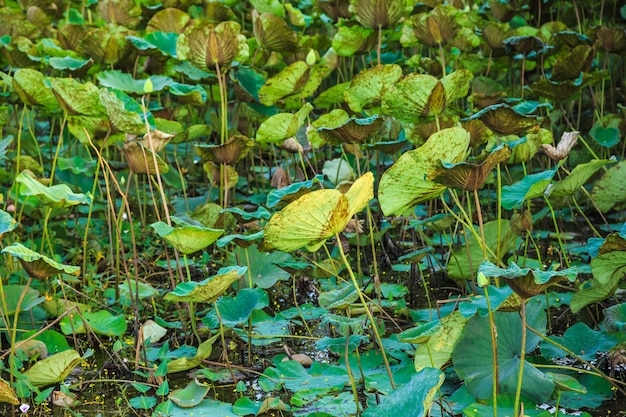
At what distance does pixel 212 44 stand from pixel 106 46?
512mm

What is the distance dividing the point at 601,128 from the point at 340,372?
5.31 ft

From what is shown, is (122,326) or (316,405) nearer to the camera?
(316,405)

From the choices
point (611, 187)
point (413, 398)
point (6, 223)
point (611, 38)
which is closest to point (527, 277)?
point (413, 398)

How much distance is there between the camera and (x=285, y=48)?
305cm

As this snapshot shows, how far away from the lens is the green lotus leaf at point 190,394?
1.74m

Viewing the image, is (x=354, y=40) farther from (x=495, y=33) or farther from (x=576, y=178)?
(x=576, y=178)

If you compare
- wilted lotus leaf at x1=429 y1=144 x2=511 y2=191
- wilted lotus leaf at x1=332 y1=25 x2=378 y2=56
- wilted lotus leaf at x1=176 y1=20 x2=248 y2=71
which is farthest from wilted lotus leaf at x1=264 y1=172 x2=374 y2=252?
wilted lotus leaf at x1=332 y1=25 x2=378 y2=56

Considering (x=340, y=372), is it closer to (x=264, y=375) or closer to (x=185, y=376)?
(x=264, y=375)

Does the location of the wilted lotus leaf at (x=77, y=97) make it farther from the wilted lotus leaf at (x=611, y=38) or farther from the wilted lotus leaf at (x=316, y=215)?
the wilted lotus leaf at (x=611, y=38)

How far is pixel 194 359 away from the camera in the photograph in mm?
1876

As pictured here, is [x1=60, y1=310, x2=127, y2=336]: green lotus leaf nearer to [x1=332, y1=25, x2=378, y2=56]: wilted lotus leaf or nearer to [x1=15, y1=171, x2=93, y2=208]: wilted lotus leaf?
[x1=15, y1=171, x2=93, y2=208]: wilted lotus leaf

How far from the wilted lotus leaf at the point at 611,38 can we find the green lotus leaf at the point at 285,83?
1.16 meters

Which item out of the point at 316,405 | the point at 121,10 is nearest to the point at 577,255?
the point at 316,405

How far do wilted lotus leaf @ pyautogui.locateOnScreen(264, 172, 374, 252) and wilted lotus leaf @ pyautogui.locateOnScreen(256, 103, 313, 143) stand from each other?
772 millimetres
